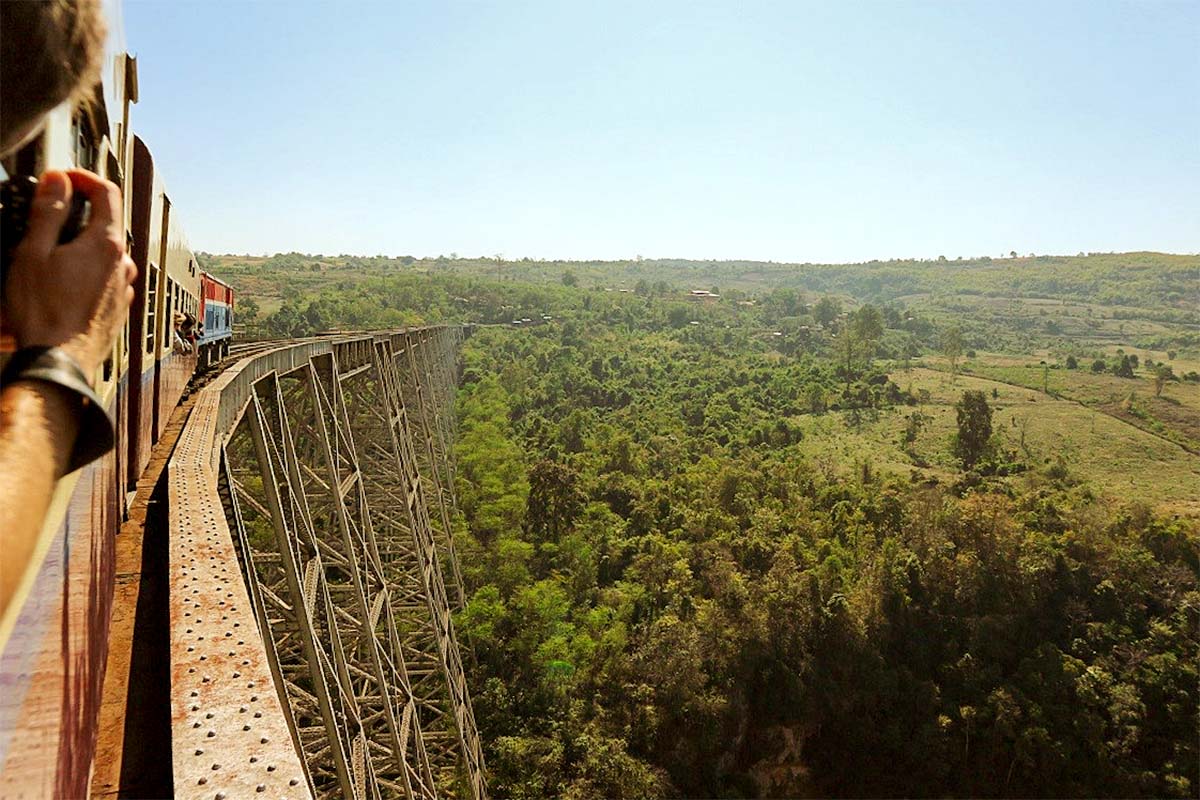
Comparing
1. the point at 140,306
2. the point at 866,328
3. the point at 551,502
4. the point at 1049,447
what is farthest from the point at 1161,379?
the point at 140,306

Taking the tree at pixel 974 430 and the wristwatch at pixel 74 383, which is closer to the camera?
the wristwatch at pixel 74 383

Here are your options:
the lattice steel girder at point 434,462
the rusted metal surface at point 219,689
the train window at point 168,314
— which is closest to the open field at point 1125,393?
the lattice steel girder at point 434,462

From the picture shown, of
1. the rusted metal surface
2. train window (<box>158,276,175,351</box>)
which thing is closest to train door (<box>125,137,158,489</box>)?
train window (<box>158,276,175,351</box>)

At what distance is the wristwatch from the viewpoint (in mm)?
698

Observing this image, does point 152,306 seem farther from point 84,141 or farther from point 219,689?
point 219,689

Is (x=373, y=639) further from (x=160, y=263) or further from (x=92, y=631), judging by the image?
(x=92, y=631)

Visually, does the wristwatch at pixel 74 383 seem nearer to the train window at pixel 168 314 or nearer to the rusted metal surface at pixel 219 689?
the rusted metal surface at pixel 219 689

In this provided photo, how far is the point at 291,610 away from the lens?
513 centimetres

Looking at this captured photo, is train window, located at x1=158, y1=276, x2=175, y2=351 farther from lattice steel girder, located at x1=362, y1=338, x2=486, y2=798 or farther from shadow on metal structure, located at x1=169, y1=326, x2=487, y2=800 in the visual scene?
lattice steel girder, located at x1=362, y1=338, x2=486, y2=798

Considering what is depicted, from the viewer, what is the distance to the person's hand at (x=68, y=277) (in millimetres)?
765

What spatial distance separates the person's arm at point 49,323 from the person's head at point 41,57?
74 millimetres

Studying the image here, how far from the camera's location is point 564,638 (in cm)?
1792

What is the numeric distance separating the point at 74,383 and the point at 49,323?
141mm

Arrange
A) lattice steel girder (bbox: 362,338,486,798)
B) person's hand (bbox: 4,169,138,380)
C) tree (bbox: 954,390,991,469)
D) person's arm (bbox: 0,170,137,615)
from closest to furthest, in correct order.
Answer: person's arm (bbox: 0,170,137,615) → person's hand (bbox: 4,169,138,380) → lattice steel girder (bbox: 362,338,486,798) → tree (bbox: 954,390,991,469)
